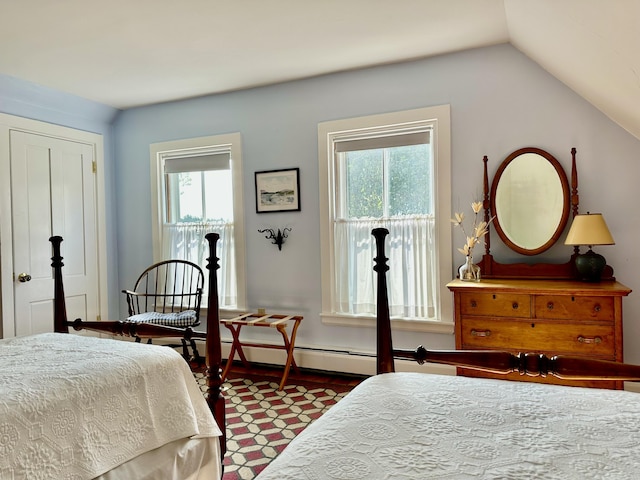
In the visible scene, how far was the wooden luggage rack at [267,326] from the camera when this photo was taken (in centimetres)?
351

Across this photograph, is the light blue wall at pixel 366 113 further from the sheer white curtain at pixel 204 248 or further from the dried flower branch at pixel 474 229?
the sheer white curtain at pixel 204 248

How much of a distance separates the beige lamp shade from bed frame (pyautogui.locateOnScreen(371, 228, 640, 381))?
145 centimetres

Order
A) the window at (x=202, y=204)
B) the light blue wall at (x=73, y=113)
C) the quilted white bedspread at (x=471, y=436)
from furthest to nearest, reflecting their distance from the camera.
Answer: the window at (x=202, y=204)
the light blue wall at (x=73, y=113)
the quilted white bedspread at (x=471, y=436)

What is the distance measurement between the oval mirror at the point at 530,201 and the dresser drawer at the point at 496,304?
54cm

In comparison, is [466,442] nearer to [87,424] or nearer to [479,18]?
[87,424]

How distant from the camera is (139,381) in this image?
1739mm

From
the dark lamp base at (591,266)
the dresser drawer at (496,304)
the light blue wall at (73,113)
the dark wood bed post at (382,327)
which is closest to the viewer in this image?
the dark wood bed post at (382,327)

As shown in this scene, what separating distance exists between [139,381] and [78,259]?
10.0 feet

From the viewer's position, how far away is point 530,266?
3.08 m

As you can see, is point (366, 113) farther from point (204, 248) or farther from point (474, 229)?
point (204, 248)

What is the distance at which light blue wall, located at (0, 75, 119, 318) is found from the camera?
371 centimetres

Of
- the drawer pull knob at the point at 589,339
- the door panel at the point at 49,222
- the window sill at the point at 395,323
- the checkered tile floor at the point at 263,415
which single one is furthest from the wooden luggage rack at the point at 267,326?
the drawer pull knob at the point at 589,339

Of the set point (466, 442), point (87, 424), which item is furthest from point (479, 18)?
point (87, 424)

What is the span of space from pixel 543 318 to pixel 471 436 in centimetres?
187
